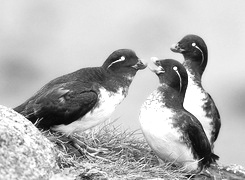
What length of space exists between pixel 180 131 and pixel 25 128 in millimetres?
2393

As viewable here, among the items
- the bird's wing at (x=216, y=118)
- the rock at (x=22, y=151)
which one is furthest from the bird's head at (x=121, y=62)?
the rock at (x=22, y=151)

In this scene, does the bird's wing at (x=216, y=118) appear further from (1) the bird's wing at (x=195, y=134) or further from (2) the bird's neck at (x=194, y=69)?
(1) the bird's wing at (x=195, y=134)

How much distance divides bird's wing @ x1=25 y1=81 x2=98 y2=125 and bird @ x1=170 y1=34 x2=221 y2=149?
2.06m

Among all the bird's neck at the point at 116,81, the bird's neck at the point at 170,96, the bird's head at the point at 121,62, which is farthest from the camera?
the bird's head at the point at 121,62

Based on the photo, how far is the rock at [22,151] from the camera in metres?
7.27

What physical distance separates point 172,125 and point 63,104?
1.42 metres

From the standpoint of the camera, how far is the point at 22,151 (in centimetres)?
751

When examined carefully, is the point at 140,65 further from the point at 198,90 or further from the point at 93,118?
the point at 198,90

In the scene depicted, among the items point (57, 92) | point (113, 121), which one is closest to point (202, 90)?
point (113, 121)

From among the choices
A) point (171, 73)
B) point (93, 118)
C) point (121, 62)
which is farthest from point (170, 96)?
point (93, 118)

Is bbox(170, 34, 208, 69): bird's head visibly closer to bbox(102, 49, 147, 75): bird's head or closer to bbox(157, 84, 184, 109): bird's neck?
bbox(102, 49, 147, 75): bird's head

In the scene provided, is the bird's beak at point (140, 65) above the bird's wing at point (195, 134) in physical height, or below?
above

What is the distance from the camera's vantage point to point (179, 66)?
381 inches

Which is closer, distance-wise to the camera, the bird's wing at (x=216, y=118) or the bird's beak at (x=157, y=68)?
the bird's beak at (x=157, y=68)
